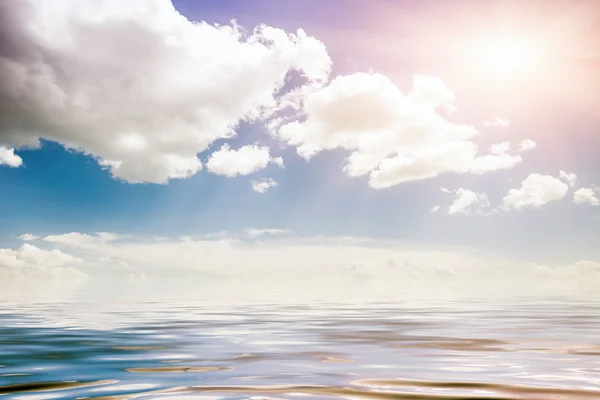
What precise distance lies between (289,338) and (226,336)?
204 centimetres

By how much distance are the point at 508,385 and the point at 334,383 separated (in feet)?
9.04

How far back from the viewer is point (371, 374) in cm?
1059

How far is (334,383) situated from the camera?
965 centimetres

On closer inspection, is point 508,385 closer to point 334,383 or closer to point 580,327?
point 334,383

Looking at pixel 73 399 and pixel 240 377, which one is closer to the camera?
pixel 73 399

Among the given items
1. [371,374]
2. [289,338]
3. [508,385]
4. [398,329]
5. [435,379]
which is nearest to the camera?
[508,385]

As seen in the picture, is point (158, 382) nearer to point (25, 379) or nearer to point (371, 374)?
point (25, 379)

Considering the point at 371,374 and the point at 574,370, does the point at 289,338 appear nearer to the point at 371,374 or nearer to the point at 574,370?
the point at 371,374

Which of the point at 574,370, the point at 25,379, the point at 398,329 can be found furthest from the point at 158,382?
the point at 398,329

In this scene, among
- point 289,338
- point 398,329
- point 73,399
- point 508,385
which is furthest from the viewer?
point 398,329

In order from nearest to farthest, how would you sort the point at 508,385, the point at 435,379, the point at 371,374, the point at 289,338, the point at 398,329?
the point at 508,385
the point at 435,379
the point at 371,374
the point at 289,338
the point at 398,329

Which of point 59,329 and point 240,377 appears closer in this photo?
point 240,377

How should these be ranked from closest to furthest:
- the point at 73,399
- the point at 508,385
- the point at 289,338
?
1. the point at 73,399
2. the point at 508,385
3. the point at 289,338

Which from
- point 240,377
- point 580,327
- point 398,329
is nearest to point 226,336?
point 398,329
